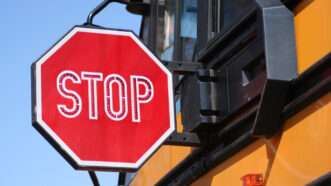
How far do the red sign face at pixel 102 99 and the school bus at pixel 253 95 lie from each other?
0.76ft

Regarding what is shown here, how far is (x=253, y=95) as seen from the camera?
187 inches

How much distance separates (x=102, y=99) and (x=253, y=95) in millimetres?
845

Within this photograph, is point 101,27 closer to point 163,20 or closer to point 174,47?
point 174,47

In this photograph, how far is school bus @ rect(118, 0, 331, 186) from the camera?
4109 millimetres

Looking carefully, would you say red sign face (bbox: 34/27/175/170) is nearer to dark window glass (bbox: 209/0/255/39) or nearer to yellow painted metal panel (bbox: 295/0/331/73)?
dark window glass (bbox: 209/0/255/39)

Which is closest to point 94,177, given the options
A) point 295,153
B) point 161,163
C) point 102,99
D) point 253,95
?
point 102,99

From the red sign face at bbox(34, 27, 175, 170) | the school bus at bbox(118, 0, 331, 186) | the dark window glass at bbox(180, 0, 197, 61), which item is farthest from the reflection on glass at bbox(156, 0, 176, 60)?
the red sign face at bbox(34, 27, 175, 170)

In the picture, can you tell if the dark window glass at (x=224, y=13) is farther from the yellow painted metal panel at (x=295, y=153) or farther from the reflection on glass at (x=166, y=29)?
the reflection on glass at (x=166, y=29)

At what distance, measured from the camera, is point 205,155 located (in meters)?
5.42

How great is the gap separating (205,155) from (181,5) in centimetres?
151

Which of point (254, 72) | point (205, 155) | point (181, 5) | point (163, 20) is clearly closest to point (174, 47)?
point (181, 5)

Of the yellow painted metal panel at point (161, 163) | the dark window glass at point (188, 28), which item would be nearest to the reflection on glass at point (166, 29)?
the dark window glass at point (188, 28)

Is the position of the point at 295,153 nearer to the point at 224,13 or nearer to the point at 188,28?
the point at 224,13

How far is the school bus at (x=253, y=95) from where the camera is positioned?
13.5 feet
